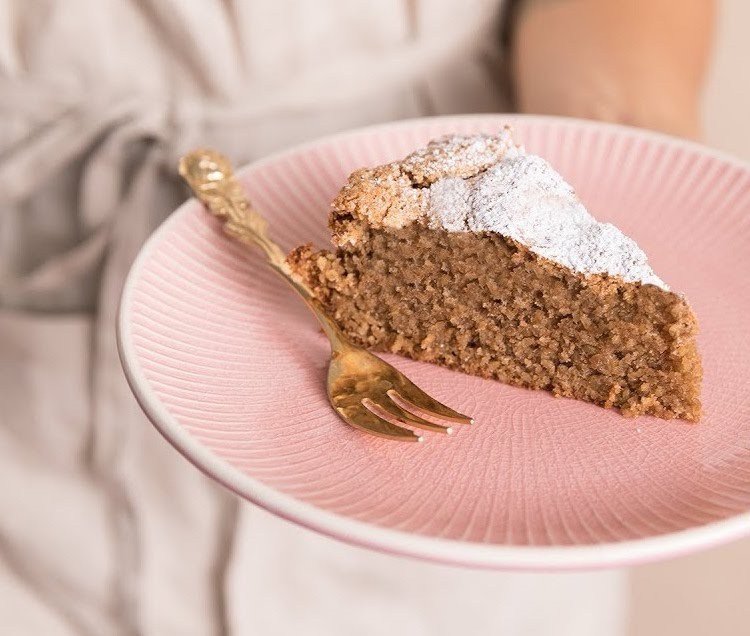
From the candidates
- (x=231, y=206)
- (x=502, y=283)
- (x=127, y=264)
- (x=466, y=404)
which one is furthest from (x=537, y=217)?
(x=127, y=264)

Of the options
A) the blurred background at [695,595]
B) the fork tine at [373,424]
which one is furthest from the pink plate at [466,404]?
the blurred background at [695,595]

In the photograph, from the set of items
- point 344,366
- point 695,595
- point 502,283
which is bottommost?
point 695,595

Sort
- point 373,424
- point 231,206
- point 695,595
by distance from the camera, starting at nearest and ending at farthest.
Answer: point 373,424
point 231,206
point 695,595

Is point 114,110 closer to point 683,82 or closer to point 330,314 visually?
point 330,314

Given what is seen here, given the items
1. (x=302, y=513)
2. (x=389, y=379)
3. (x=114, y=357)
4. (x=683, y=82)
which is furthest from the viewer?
(x=683, y=82)

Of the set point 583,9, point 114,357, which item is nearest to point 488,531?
point 114,357

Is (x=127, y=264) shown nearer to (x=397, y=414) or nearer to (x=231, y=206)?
(x=231, y=206)
